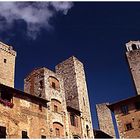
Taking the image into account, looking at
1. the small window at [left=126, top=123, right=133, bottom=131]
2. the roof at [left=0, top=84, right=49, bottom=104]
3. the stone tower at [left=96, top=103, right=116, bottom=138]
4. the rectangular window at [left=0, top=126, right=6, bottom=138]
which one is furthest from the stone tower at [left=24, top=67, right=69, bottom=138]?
the stone tower at [left=96, top=103, right=116, bottom=138]

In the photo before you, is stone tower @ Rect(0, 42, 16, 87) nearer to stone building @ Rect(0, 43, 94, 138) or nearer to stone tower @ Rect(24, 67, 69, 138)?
stone building @ Rect(0, 43, 94, 138)

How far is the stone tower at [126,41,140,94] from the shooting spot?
48734 millimetres

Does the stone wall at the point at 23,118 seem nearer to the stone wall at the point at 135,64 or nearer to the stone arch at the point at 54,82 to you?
the stone arch at the point at 54,82

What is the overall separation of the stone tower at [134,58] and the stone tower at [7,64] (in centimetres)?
2150

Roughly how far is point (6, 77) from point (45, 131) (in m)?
15.1

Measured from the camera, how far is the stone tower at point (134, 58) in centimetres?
4873

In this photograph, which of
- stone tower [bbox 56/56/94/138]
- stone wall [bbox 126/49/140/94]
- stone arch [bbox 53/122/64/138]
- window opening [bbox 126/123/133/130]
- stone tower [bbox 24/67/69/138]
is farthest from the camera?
stone wall [bbox 126/49/140/94]

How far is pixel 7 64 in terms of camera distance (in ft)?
138

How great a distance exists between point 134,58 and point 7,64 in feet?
78.0

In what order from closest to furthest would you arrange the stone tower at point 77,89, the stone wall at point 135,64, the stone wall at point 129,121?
1. the stone wall at point 129,121
2. the stone tower at point 77,89
3. the stone wall at point 135,64

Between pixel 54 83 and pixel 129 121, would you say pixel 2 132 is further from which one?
pixel 129 121

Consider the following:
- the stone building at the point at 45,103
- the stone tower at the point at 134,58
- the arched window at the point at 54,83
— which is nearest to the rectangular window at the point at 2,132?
the stone building at the point at 45,103

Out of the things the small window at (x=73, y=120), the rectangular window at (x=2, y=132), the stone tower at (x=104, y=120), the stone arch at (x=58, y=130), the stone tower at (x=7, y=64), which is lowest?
the rectangular window at (x=2, y=132)

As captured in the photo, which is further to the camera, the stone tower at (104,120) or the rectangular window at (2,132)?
the stone tower at (104,120)
